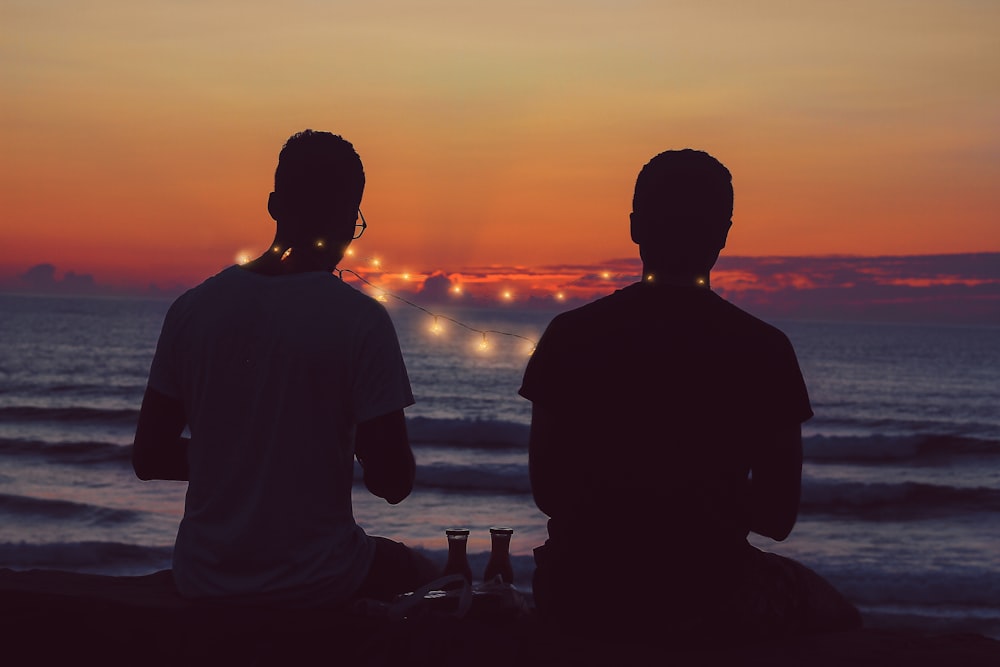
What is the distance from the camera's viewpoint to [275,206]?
8.89ft

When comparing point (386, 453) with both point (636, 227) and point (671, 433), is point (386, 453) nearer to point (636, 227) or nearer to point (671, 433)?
point (671, 433)

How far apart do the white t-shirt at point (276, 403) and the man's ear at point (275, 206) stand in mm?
180

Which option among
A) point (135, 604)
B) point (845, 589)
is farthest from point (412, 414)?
point (135, 604)

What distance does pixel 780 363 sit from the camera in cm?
253

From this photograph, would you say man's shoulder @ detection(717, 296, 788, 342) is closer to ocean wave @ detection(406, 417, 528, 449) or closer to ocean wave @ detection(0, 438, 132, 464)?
ocean wave @ detection(0, 438, 132, 464)

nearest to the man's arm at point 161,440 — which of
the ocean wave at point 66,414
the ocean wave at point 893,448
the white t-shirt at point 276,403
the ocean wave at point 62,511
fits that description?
the white t-shirt at point 276,403

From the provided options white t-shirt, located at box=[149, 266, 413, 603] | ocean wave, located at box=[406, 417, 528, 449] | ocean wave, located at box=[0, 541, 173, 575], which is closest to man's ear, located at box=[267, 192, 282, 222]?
white t-shirt, located at box=[149, 266, 413, 603]

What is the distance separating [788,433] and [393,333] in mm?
1028

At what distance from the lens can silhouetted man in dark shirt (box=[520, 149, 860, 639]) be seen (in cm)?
254

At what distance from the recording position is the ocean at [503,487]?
949cm

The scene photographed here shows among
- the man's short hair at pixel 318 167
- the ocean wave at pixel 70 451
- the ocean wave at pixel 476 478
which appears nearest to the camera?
the man's short hair at pixel 318 167

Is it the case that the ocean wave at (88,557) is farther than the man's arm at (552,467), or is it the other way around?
the ocean wave at (88,557)

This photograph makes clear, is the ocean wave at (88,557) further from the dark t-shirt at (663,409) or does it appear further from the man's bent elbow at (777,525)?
the man's bent elbow at (777,525)

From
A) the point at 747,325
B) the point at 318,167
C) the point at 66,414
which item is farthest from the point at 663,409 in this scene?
the point at 66,414
